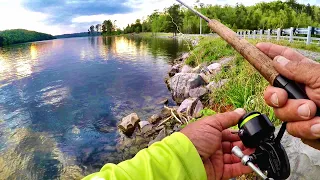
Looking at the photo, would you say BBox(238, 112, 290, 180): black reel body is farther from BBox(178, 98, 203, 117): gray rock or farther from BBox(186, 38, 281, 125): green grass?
BBox(178, 98, 203, 117): gray rock

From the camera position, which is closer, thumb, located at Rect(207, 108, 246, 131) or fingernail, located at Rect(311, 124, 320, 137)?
fingernail, located at Rect(311, 124, 320, 137)

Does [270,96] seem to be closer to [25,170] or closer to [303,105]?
[303,105]

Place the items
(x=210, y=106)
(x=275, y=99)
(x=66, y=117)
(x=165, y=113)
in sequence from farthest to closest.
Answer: (x=66, y=117) → (x=165, y=113) → (x=210, y=106) → (x=275, y=99)

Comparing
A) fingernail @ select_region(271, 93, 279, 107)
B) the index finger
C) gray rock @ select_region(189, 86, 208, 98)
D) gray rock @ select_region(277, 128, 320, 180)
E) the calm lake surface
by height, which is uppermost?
the index finger

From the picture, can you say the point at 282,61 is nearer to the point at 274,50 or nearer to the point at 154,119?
the point at 274,50

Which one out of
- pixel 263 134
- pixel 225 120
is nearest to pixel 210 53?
pixel 225 120

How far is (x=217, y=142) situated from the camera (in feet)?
6.01

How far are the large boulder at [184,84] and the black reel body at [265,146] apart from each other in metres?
8.82

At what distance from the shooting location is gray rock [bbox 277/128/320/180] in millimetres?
2547

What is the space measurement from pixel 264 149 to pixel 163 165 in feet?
2.07

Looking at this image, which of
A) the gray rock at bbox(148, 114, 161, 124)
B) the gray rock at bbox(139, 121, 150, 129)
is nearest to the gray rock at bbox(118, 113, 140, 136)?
the gray rock at bbox(139, 121, 150, 129)

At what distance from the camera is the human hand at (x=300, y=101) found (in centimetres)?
117

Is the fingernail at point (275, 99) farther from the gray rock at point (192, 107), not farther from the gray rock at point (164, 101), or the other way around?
the gray rock at point (164, 101)

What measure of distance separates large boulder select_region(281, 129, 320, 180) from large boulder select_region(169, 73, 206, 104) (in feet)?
25.1
